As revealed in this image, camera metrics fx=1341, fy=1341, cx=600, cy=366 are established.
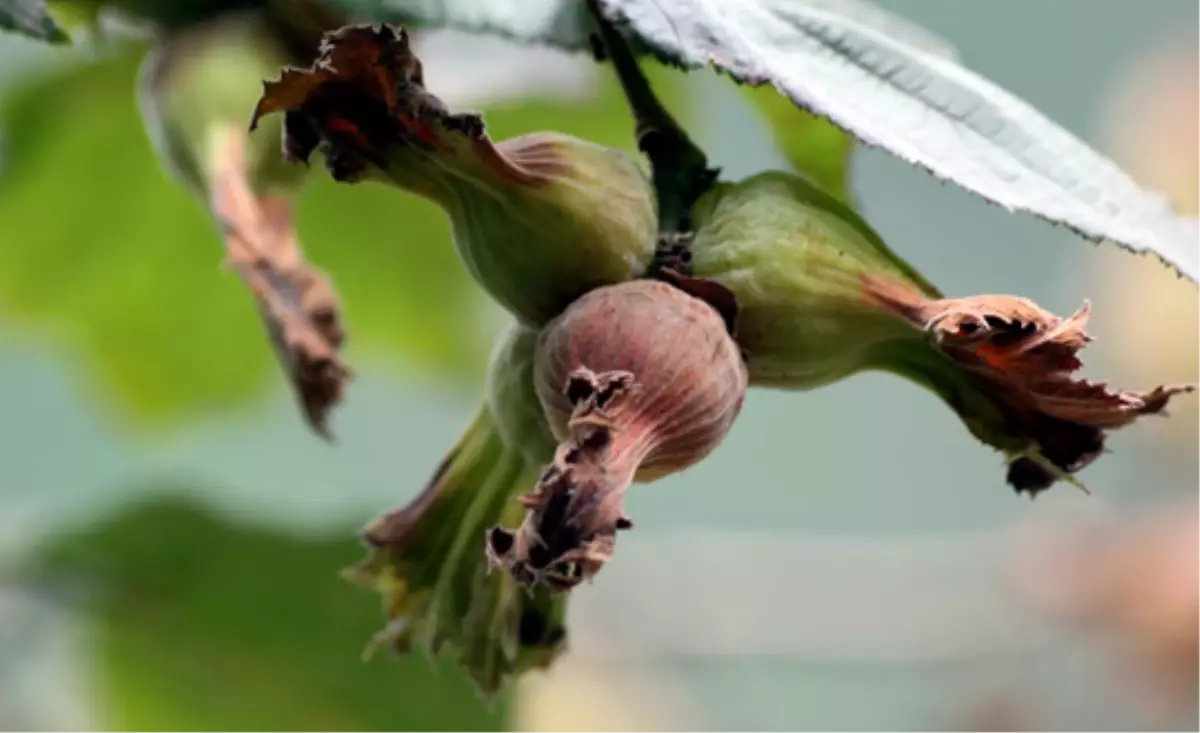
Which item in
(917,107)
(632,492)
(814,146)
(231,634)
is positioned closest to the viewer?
(917,107)

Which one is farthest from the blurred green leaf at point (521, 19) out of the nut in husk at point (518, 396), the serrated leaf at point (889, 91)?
the nut in husk at point (518, 396)

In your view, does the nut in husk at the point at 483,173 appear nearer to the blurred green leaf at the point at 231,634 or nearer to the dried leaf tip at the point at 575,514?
the dried leaf tip at the point at 575,514

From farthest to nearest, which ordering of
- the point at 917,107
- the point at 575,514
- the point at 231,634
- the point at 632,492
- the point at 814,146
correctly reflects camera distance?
the point at 632,492, the point at 231,634, the point at 814,146, the point at 917,107, the point at 575,514

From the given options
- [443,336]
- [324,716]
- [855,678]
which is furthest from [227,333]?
[855,678]

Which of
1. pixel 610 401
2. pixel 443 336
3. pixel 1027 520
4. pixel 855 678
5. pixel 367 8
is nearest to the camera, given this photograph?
pixel 610 401

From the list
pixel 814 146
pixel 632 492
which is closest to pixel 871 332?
pixel 814 146

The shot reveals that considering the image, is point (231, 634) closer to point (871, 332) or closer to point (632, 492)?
point (871, 332)

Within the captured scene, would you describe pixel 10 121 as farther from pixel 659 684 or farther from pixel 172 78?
pixel 659 684
